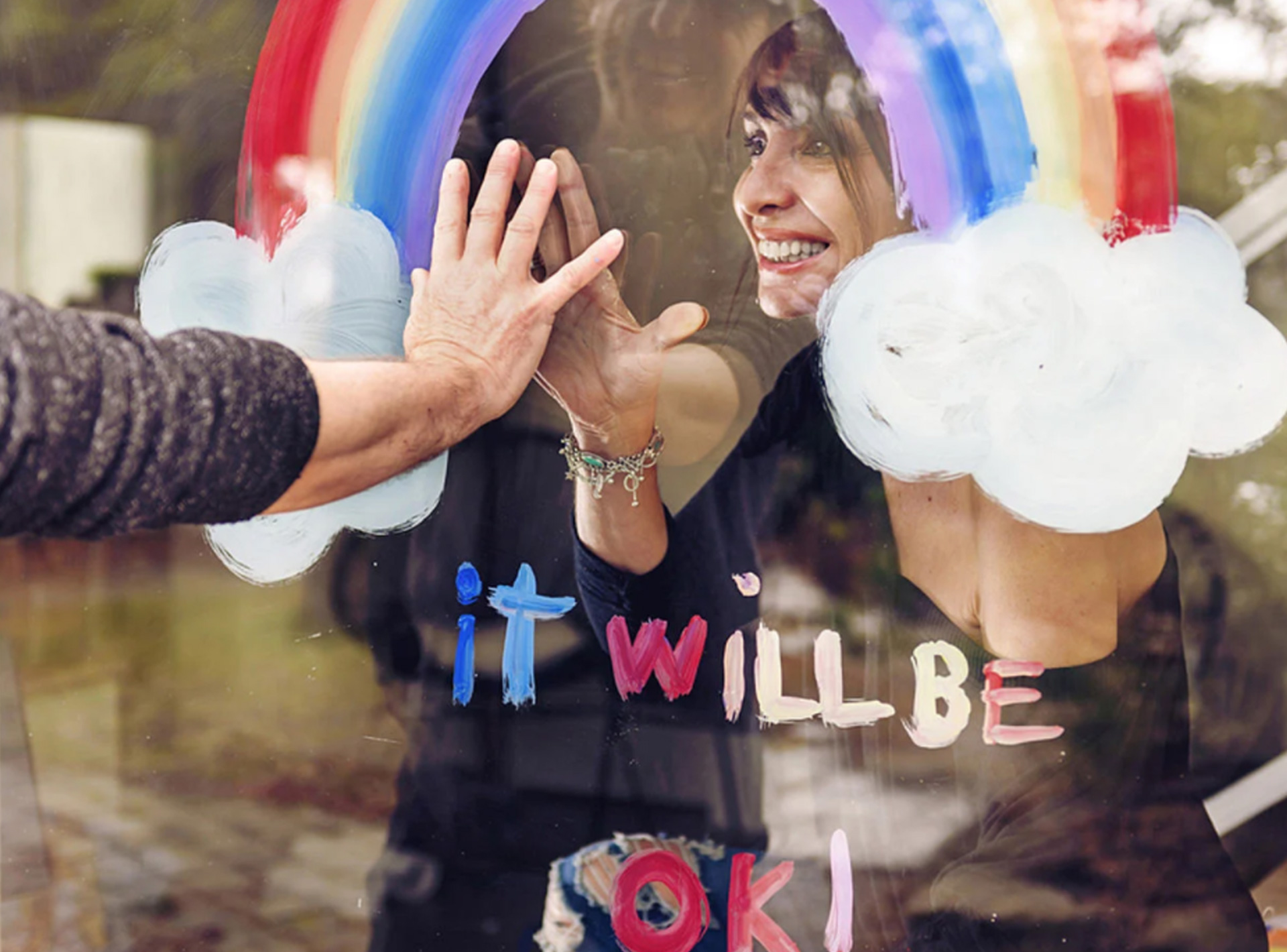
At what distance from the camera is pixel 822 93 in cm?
151

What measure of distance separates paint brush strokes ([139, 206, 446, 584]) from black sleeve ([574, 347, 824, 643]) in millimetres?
366

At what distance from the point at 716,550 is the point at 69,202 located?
4.62 ft

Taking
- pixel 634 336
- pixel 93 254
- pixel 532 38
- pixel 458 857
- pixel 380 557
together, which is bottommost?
pixel 458 857

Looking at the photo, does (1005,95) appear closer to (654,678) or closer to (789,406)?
(789,406)

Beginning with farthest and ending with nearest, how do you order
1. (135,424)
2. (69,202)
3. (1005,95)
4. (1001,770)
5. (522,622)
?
1. (69,202)
2. (522,622)
3. (1001,770)
4. (1005,95)
5. (135,424)

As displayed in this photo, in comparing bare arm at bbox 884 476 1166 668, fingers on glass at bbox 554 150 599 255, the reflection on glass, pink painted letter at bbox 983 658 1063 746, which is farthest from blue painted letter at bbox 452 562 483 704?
pink painted letter at bbox 983 658 1063 746

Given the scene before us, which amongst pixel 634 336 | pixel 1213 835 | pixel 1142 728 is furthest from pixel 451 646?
pixel 1213 835

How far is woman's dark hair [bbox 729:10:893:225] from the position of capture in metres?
1.49

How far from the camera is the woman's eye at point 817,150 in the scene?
1.52 metres

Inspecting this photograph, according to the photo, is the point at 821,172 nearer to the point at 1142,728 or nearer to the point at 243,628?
the point at 1142,728

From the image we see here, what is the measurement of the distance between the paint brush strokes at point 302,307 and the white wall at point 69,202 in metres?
0.10

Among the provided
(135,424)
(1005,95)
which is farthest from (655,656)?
(1005,95)

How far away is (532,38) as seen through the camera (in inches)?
62.4

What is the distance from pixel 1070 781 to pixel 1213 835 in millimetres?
239
